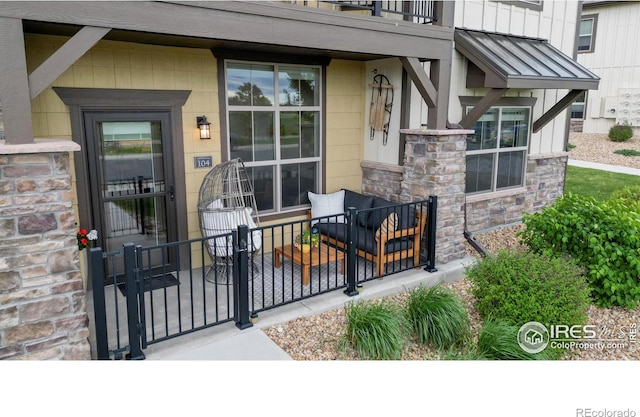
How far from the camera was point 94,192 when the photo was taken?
5.31 metres

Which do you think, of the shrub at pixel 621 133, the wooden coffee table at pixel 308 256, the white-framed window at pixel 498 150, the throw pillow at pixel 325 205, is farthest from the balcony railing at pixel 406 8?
the shrub at pixel 621 133

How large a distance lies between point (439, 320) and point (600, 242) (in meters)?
2.11

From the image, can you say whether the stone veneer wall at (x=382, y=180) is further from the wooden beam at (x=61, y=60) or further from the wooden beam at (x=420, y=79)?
the wooden beam at (x=61, y=60)

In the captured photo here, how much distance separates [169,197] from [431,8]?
13.8 ft

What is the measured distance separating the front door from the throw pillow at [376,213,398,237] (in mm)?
2457

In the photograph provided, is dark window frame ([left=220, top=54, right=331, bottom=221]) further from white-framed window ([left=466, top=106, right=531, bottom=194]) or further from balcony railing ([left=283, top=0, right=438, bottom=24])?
white-framed window ([left=466, top=106, right=531, bottom=194])

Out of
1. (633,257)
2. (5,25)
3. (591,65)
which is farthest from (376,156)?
(591,65)

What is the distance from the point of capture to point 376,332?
4.11m

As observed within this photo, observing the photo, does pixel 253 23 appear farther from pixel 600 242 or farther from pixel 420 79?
pixel 600 242

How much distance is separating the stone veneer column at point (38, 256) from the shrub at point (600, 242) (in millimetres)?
4467

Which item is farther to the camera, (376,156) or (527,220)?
(376,156)

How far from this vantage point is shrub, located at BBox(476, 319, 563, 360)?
399 centimetres

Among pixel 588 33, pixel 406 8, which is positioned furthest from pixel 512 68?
pixel 588 33

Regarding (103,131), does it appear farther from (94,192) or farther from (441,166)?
(441,166)
